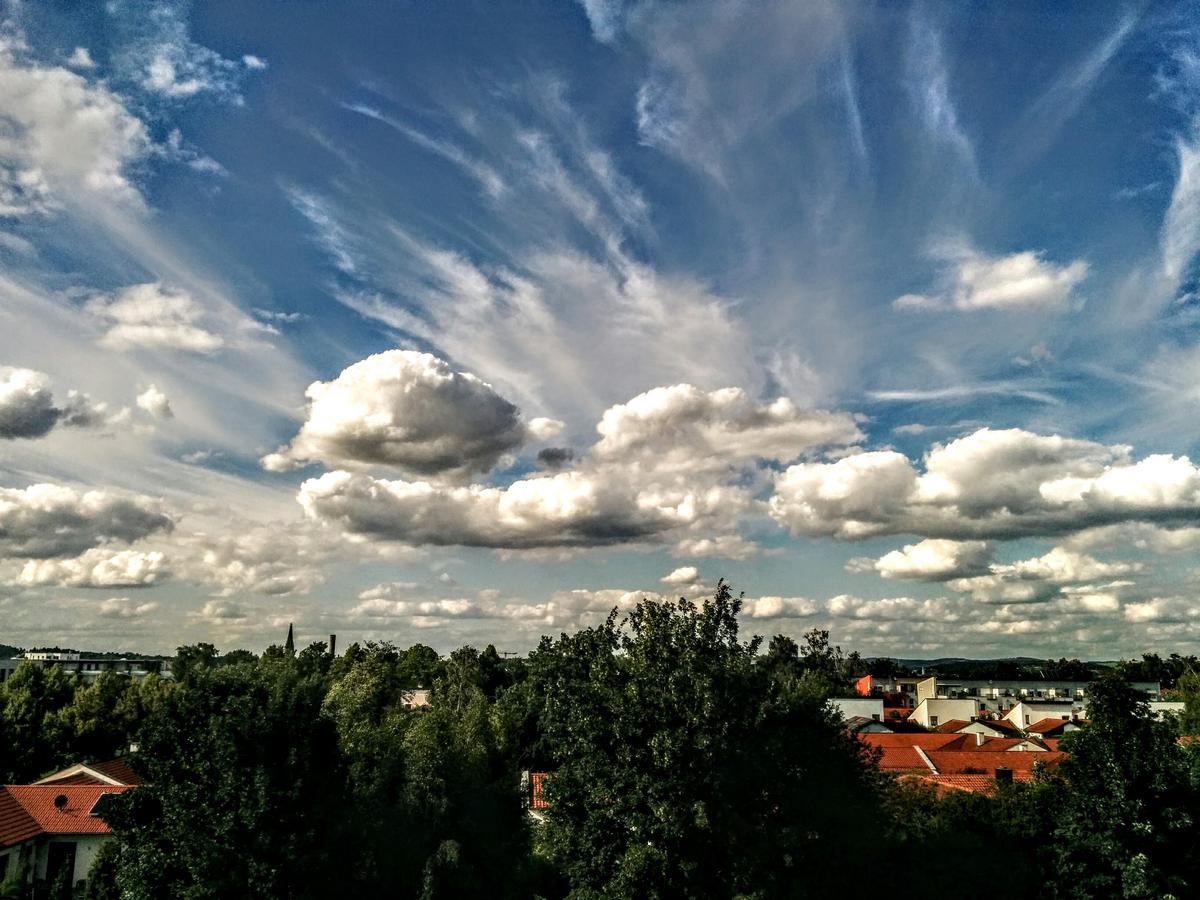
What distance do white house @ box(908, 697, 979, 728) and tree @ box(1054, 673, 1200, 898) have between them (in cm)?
9073

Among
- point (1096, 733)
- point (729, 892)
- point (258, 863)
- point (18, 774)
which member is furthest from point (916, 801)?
point (18, 774)

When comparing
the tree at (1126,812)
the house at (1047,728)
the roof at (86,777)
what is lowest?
the house at (1047,728)

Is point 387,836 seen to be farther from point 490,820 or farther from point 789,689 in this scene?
point 789,689

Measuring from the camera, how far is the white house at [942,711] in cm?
11475

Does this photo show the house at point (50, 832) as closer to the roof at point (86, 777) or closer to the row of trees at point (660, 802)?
the roof at point (86, 777)

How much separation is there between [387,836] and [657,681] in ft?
58.9

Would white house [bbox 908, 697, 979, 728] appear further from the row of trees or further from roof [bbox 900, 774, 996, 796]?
the row of trees

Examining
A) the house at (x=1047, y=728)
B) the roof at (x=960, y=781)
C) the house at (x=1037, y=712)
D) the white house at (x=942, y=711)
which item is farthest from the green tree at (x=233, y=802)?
the white house at (x=942, y=711)

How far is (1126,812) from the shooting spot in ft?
92.3

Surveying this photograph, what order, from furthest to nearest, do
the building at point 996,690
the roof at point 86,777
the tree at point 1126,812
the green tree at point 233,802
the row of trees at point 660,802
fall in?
the building at point 996,690 → the roof at point 86,777 → the tree at point 1126,812 → the row of trees at point 660,802 → the green tree at point 233,802

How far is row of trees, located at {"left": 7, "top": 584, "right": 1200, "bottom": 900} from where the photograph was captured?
2355 centimetres

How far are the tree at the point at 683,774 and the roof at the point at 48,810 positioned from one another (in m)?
25.8

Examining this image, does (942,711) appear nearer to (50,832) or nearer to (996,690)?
(996,690)

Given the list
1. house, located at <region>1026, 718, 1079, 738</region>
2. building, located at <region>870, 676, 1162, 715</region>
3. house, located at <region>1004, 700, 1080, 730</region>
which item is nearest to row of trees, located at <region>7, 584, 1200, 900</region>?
house, located at <region>1026, 718, 1079, 738</region>
